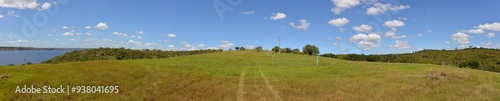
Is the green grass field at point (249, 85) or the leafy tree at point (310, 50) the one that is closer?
the green grass field at point (249, 85)

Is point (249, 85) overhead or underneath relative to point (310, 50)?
underneath

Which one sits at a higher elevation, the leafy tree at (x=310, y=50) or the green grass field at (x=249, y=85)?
the leafy tree at (x=310, y=50)

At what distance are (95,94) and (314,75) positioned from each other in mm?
25946

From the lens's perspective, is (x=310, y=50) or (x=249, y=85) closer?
(x=249, y=85)

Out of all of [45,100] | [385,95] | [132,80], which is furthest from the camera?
[132,80]

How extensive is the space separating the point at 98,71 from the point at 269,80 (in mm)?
18511

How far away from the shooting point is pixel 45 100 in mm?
26500

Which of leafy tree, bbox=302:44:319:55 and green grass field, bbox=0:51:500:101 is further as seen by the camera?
leafy tree, bbox=302:44:319:55

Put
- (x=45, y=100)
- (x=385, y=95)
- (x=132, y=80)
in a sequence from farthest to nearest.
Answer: (x=132, y=80) → (x=385, y=95) → (x=45, y=100)

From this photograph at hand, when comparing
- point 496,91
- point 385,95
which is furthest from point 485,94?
point 385,95

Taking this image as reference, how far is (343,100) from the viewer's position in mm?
30562

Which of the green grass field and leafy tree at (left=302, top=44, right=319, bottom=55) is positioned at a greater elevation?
leafy tree at (left=302, top=44, right=319, bottom=55)

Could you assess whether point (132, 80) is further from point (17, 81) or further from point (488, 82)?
point (488, 82)

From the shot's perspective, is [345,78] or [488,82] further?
[345,78]
